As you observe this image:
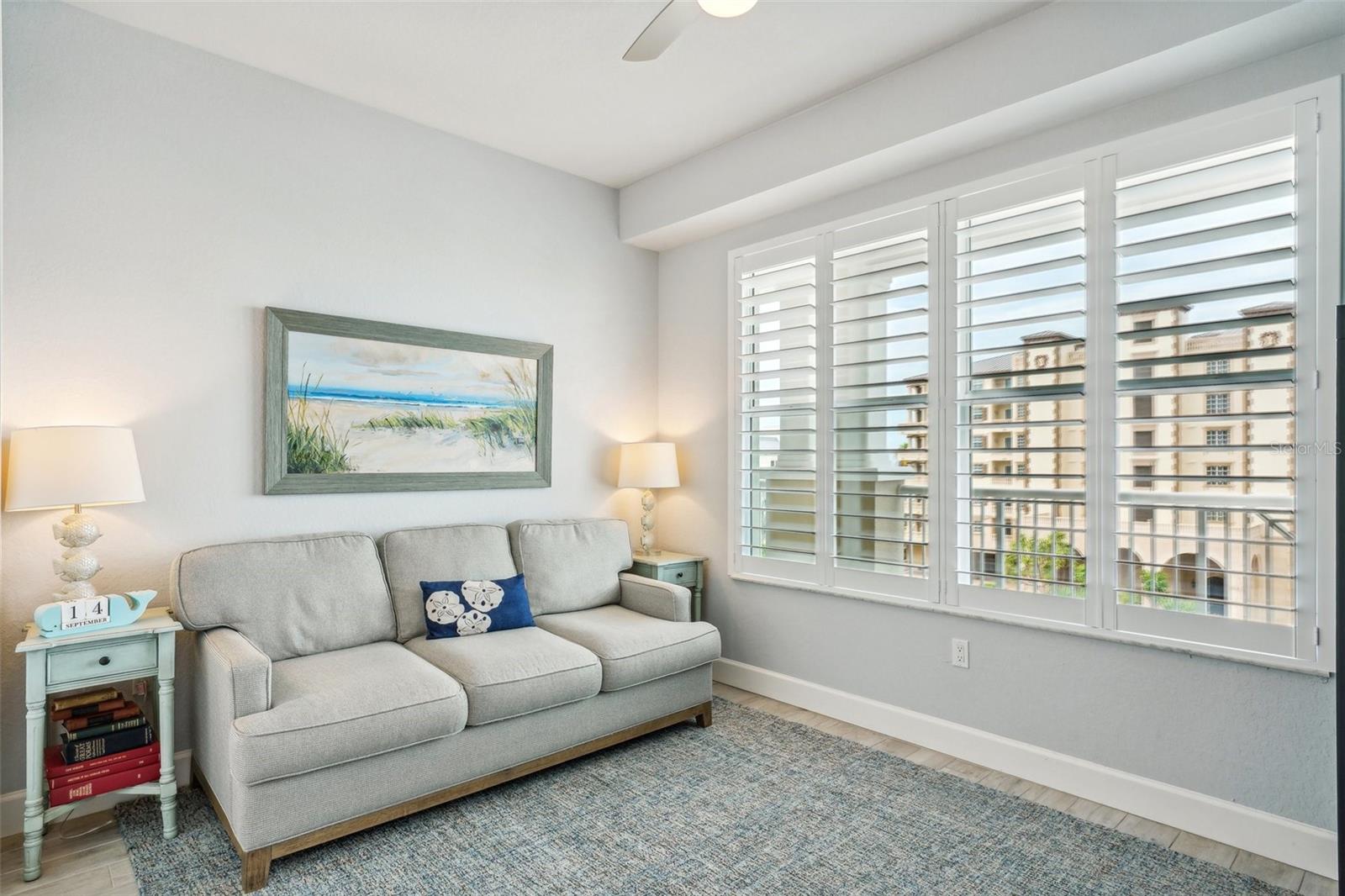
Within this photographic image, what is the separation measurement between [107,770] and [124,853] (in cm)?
26

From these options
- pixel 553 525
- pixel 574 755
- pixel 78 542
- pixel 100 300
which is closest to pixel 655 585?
pixel 553 525

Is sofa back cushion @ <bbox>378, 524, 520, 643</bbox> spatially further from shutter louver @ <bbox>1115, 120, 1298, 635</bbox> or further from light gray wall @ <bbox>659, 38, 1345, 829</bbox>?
shutter louver @ <bbox>1115, 120, 1298, 635</bbox>

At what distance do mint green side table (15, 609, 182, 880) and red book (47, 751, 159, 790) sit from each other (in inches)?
1.2

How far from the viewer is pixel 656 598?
358 centimetres

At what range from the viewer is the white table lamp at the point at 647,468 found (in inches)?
162

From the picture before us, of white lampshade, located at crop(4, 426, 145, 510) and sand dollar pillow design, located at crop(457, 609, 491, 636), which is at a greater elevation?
white lampshade, located at crop(4, 426, 145, 510)

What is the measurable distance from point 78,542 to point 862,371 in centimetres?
308

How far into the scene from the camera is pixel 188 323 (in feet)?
9.44

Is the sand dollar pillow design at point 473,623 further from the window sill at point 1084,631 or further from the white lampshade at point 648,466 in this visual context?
the window sill at point 1084,631

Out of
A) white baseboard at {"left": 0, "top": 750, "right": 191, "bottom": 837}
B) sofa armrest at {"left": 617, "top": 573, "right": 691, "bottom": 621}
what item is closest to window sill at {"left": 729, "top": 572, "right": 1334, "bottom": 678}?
sofa armrest at {"left": 617, "top": 573, "right": 691, "bottom": 621}

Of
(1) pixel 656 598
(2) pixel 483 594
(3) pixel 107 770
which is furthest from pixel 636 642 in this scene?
(3) pixel 107 770

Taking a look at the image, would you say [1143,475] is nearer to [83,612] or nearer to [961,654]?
[961,654]

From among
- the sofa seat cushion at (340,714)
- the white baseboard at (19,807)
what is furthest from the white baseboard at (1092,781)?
the white baseboard at (19,807)

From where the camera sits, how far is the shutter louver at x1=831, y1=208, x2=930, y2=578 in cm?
323
